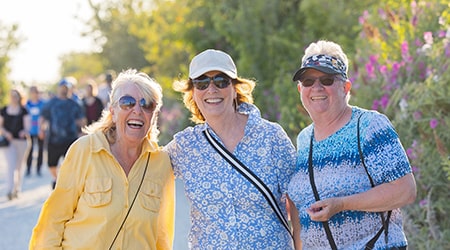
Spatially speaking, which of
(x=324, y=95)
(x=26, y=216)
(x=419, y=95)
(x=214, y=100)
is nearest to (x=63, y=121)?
(x=26, y=216)

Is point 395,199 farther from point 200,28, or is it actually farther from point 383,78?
point 200,28

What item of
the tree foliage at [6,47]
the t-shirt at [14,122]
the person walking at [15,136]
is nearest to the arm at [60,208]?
the person walking at [15,136]

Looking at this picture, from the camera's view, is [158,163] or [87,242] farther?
Answer: [158,163]

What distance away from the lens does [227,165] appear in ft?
14.2

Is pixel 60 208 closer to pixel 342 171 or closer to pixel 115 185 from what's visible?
pixel 115 185

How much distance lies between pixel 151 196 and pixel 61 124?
7633 millimetres

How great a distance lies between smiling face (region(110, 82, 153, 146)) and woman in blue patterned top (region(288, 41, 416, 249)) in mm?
894

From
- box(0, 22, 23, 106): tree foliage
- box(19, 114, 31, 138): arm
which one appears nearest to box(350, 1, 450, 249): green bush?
box(19, 114, 31, 138): arm

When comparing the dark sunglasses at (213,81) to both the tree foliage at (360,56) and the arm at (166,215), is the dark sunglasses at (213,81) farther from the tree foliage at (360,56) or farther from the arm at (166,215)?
the tree foliage at (360,56)

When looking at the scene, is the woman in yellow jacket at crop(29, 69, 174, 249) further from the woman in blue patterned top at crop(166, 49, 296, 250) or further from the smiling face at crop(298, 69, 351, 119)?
the smiling face at crop(298, 69, 351, 119)

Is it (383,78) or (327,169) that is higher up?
(383,78)

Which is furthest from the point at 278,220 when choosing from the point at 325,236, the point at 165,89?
the point at 165,89

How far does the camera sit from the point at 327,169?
392 cm

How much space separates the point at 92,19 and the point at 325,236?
30087mm
